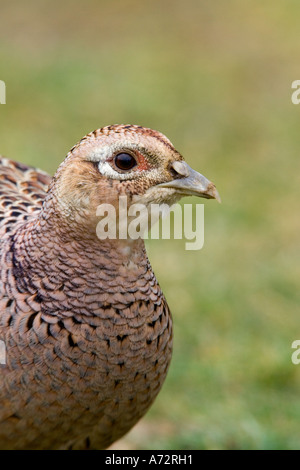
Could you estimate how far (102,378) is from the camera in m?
3.13

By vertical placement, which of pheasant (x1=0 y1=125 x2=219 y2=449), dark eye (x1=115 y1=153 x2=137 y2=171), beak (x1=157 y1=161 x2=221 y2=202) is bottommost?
pheasant (x1=0 y1=125 x2=219 y2=449)

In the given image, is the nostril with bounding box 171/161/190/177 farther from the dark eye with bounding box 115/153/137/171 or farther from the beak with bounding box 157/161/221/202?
the dark eye with bounding box 115/153/137/171

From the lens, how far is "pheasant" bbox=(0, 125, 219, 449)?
9.48 ft

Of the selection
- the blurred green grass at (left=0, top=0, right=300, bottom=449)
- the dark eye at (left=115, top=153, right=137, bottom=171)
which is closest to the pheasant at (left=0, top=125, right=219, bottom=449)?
the dark eye at (left=115, top=153, right=137, bottom=171)

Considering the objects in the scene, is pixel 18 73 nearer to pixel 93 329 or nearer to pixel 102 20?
pixel 102 20

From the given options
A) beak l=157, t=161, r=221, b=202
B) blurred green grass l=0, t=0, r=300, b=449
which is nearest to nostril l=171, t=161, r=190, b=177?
beak l=157, t=161, r=221, b=202

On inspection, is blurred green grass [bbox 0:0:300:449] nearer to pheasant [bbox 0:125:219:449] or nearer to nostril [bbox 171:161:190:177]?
pheasant [bbox 0:125:219:449]

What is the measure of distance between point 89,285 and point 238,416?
2.11 meters

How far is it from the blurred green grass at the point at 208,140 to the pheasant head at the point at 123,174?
81.2 inches

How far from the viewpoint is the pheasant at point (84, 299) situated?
2891 millimetres

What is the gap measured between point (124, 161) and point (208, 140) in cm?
630

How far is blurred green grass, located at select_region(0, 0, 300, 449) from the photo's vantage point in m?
5.09

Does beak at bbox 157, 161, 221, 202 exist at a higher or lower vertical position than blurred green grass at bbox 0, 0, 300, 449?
lower

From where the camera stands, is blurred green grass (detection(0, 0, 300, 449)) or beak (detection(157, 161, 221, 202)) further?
blurred green grass (detection(0, 0, 300, 449))
